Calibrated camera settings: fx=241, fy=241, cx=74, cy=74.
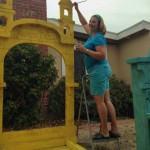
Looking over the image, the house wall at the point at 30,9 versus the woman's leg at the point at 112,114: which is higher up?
the house wall at the point at 30,9

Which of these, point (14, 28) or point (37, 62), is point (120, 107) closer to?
Answer: point (37, 62)

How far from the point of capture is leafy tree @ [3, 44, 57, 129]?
5.29m

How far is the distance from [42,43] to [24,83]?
172 centimetres

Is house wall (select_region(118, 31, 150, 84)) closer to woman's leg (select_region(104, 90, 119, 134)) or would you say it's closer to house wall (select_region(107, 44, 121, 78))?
house wall (select_region(107, 44, 121, 78))

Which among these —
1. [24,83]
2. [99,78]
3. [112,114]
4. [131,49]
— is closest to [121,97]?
[131,49]

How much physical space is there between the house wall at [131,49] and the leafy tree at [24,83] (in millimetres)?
4510

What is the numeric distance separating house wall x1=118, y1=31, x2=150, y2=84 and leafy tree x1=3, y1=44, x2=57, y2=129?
4.51 m

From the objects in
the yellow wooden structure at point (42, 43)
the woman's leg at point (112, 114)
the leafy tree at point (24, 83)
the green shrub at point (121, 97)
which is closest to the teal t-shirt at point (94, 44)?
the woman's leg at point (112, 114)

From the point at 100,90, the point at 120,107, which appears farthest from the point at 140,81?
the point at 120,107

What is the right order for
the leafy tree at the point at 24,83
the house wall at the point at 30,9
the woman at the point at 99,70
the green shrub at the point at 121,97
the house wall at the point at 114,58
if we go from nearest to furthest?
1. the woman at the point at 99,70
2. the leafy tree at the point at 24,83
3. the house wall at the point at 30,9
4. the green shrub at the point at 121,97
5. the house wall at the point at 114,58

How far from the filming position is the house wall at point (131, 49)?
8859 mm

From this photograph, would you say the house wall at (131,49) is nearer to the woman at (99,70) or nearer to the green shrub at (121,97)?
the green shrub at (121,97)

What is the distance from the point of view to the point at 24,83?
5.31 metres

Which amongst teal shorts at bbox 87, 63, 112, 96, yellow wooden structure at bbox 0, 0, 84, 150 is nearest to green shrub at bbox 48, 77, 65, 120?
yellow wooden structure at bbox 0, 0, 84, 150
